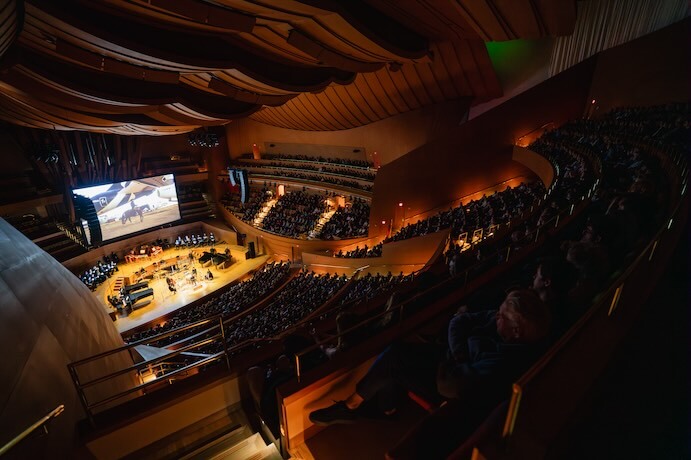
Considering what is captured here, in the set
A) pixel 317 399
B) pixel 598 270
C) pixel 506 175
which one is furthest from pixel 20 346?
pixel 506 175

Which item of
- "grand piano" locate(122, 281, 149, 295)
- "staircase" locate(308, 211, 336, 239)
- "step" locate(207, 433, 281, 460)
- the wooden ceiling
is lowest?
"grand piano" locate(122, 281, 149, 295)

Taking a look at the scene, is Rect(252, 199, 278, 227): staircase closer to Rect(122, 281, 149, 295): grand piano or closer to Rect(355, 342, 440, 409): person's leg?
Rect(122, 281, 149, 295): grand piano

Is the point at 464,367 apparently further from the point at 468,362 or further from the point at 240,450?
the point at 240,450

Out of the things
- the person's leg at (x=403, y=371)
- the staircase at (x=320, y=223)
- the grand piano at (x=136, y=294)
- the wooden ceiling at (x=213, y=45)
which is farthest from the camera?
the staircase at (x=320, y=223)

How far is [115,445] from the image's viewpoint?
2609 millimetres

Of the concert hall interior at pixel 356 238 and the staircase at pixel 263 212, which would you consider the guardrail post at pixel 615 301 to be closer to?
the concert hall interior at pixel 356 238

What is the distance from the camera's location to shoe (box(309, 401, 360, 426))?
2.31m

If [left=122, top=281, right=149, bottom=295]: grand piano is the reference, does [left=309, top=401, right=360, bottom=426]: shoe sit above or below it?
above

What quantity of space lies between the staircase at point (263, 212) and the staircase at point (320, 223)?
464 centimetres

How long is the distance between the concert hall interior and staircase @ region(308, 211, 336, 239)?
1.02ft

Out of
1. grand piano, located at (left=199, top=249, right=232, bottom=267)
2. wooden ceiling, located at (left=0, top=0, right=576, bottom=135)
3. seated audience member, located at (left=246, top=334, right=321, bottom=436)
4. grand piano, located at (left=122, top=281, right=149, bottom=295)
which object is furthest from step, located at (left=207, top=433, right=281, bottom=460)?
grand piano, located at (left=199, top=249, right=232, bottom=267)

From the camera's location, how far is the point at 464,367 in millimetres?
1811

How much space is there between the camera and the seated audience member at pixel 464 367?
1699mm

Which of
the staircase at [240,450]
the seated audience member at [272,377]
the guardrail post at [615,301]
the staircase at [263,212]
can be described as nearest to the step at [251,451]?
the staircase at [240,450]
